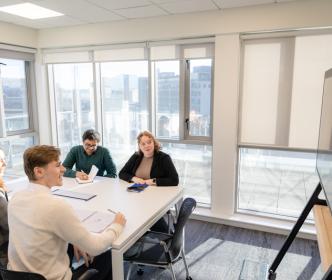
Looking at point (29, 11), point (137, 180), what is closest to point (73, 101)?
point (29, 11)

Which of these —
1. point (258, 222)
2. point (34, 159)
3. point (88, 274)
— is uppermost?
point (34, 159)

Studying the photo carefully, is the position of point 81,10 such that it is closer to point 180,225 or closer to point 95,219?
point 95,219

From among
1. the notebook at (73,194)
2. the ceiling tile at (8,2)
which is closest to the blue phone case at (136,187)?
the notebook at (73,194)

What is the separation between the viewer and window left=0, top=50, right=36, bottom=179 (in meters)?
4.08

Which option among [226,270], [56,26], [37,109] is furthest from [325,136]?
[37,109]

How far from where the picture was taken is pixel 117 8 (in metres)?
3.19

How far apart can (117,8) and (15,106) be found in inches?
90.0

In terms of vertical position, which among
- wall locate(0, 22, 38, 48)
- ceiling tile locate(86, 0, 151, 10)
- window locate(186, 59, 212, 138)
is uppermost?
ceiling tile locate(86, 0, 151, 10)

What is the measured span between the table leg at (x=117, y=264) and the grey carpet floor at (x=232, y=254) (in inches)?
35.4

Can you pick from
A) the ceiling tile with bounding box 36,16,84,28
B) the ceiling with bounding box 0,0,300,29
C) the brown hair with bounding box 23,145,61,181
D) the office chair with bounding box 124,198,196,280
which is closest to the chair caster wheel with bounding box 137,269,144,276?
the office chair with bounding box 124,198,196,280

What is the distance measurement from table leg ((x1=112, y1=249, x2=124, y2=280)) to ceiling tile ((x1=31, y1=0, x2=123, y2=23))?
8.16ft

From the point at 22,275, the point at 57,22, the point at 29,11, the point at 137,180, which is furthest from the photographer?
the point at 57,22

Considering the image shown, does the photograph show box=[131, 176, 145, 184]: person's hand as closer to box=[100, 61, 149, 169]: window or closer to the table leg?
the table leg

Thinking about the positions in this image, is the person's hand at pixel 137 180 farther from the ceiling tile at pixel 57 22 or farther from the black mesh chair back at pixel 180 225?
the ceiling tile at pixel 57 22
